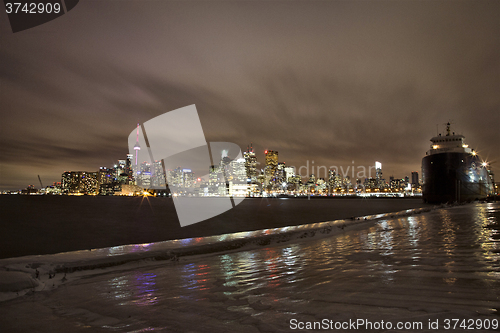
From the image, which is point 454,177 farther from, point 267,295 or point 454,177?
point 267,295

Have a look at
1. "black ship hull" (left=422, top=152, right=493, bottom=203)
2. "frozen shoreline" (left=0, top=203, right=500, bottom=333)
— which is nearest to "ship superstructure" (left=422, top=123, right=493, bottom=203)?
"black ship hull" (left=422, top=152, right=493, bottom=203)

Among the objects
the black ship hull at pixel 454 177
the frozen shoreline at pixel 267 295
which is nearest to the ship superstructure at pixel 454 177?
the black ship hull at pixel 454 177

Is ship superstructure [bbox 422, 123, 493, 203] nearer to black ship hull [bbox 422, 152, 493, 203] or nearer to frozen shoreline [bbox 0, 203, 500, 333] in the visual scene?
black ship hull [bbox 422, 152, 493, 203]

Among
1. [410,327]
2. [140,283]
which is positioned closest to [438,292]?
[410,327]

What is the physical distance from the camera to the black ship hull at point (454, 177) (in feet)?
209

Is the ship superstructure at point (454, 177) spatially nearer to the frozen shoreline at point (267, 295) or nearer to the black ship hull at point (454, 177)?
the black ship hull at point (454, 177)

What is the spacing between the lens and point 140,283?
737 cm

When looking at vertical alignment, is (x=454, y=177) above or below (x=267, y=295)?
above

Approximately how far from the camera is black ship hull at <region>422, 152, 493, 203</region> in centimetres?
6356

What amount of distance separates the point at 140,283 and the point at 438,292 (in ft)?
22.7

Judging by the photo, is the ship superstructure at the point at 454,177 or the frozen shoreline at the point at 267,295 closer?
the frozen shoreline at the point at 267,295

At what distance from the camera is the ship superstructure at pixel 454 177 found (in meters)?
63.6

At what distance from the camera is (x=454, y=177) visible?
209 ft

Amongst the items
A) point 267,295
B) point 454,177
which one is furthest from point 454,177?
point 267,295
